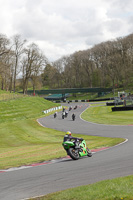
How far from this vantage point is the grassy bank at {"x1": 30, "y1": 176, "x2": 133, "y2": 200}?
7297mm

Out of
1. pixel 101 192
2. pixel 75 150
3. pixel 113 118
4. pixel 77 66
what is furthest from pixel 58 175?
pixel 77 66

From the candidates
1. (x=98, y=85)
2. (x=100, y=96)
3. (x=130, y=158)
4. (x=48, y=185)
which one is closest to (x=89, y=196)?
(x=48, y=185)

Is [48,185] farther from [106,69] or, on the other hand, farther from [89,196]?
[106,69]

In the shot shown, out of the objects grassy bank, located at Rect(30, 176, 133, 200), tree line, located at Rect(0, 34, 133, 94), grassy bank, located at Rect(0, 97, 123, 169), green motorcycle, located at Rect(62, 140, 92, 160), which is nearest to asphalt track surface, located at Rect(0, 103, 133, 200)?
green motorcycle, located at Rect(62, 140, 92, 160)

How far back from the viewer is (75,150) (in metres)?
14.1

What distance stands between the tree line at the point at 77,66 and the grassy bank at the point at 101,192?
58173 mm

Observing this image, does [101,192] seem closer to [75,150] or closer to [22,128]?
[75,150]

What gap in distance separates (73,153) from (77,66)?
122 m

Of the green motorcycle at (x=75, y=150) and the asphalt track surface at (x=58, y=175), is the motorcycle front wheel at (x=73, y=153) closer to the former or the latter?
the green motorcycle at (x=75, y=150)

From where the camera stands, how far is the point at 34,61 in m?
81.9

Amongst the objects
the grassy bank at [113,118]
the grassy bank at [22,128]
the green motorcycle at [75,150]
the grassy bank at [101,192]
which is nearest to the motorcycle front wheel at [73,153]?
the green motorcycle at [75,150]

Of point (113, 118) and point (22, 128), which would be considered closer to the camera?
point (22, 128)

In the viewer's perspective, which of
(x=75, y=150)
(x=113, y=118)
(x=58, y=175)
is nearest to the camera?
(x=58, y=175)

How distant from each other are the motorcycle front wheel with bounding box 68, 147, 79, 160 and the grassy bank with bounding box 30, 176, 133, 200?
5.03 meters
